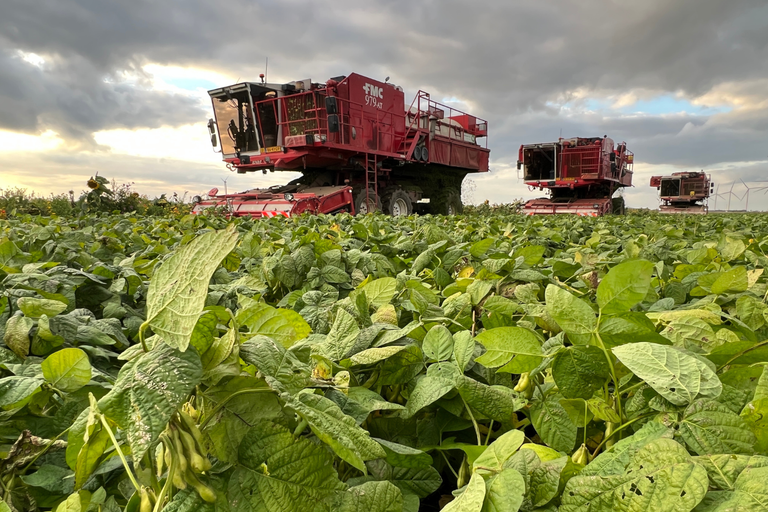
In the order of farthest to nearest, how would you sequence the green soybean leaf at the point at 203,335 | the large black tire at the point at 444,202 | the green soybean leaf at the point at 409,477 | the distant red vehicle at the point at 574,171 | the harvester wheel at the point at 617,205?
the harvester wheel at the point at 617,205, the distant red vehicle at the point at 574,171, the large black tire at the point at 444,202, the green soybean leaf at the point at 409,477, the green soybean leaf at the point at 203,335

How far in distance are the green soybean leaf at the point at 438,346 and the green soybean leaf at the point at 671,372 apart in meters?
0.25

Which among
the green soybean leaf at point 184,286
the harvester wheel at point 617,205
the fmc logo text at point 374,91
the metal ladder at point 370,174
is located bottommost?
the harvester wheel at point 617,205

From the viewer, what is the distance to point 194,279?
1.45ft

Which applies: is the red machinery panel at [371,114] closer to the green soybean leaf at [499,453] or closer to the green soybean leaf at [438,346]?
the green soybean leaf at [438,346]

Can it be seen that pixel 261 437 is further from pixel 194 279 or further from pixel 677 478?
pixel 677 478

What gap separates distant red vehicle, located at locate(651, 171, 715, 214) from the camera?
28.3 metres

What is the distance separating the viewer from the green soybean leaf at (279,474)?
0.45 metres

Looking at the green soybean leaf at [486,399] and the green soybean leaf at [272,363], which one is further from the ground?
the green soybean leaf at [272,363]

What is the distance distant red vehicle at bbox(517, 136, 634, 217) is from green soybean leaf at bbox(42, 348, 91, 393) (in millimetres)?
16345

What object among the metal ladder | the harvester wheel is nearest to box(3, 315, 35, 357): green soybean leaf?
the metal ladder

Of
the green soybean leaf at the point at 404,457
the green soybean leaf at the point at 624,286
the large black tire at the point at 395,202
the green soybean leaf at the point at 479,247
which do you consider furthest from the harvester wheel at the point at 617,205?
the green soybean leaf at the point at 404,457

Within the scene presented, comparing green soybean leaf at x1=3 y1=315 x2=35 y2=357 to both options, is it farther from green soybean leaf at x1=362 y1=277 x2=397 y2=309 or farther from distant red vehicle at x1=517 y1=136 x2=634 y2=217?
distant red vehicle at x1=517 y1=136 x2=634 y2=217

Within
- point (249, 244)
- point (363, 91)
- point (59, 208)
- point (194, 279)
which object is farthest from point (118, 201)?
point (194, 279)

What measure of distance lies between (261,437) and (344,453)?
0.28 feet
